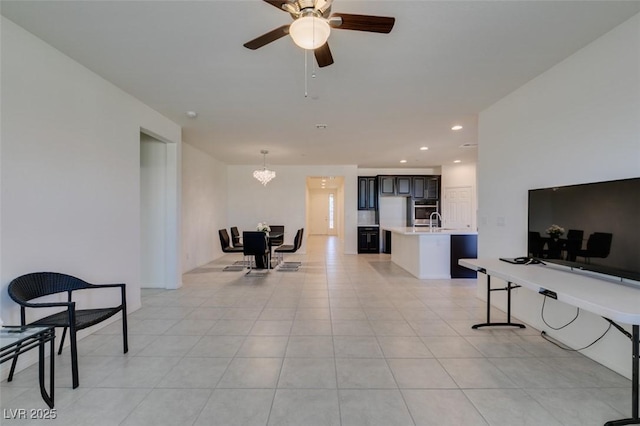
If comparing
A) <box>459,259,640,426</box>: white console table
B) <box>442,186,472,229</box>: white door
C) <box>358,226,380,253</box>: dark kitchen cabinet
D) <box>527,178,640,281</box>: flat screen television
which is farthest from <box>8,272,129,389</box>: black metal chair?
<box>442,186,472,229</box>: white door

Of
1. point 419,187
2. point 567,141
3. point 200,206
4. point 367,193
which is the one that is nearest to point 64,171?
point 200,206

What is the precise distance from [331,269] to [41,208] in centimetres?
474

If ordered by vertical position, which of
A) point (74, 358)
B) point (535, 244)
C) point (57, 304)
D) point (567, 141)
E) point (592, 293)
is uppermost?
point (567, 141)

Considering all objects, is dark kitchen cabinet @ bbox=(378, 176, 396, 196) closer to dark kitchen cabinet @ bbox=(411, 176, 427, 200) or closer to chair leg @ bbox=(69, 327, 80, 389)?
dark kitchen cabinet @ bbox=(411, 176, 427, 200)

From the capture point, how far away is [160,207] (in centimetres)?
452

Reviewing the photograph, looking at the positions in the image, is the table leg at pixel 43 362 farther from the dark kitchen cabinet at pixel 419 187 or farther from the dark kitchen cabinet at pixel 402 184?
the dark kitchen cabinet at pixel 419 187

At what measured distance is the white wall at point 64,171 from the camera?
2.12 m

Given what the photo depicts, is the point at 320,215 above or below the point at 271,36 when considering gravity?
below

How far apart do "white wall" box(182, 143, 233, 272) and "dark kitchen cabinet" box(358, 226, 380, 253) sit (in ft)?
13.0

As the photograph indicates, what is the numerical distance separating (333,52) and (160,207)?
3622mm

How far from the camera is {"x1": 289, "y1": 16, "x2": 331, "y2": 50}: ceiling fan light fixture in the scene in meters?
1.55

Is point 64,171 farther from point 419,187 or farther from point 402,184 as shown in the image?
point 419,187

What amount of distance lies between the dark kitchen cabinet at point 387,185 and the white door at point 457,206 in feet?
Answer: 5.08

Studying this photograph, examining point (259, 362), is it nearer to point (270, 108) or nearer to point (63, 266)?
point (63, 266)
